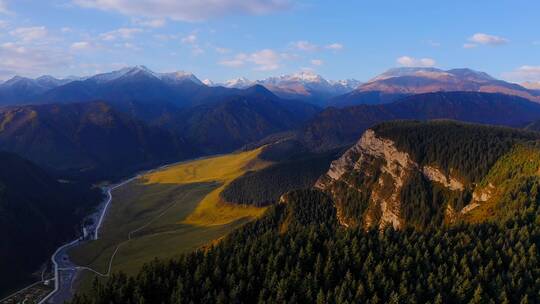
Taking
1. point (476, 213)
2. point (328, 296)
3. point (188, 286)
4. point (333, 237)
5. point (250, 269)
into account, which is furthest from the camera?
point (476, 213)

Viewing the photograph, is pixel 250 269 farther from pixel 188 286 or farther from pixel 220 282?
pixel 188 286

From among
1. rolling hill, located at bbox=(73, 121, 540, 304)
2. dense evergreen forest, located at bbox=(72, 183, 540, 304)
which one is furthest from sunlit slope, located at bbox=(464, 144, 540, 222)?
dense evergreen forest, located at bbox=(72, 183, 540, 304)

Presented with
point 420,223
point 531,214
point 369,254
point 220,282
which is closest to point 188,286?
point 220,282

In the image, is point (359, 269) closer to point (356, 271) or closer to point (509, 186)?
point (356, 271)

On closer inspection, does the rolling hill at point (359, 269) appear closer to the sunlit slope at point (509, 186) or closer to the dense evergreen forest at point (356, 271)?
the dense evergreen forest at point (356, 271)

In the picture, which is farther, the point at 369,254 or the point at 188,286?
the point at 369,254

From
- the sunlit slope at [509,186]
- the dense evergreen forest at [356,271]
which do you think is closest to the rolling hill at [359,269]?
the dense evergreen forest at [356,271]

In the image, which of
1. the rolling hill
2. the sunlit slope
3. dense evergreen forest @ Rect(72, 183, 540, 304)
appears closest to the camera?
dense evergreen forest @ Rect(72, 183, 540, 304)

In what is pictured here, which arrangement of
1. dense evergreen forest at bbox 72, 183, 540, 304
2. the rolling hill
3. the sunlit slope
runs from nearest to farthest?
dense evergreen forest at bbox 72, 183, 540, 304 → the rolling hill → the sunlit slope

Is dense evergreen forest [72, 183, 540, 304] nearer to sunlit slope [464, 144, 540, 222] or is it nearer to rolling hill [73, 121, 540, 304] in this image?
rolling hill [73, 121, 540, 304]
